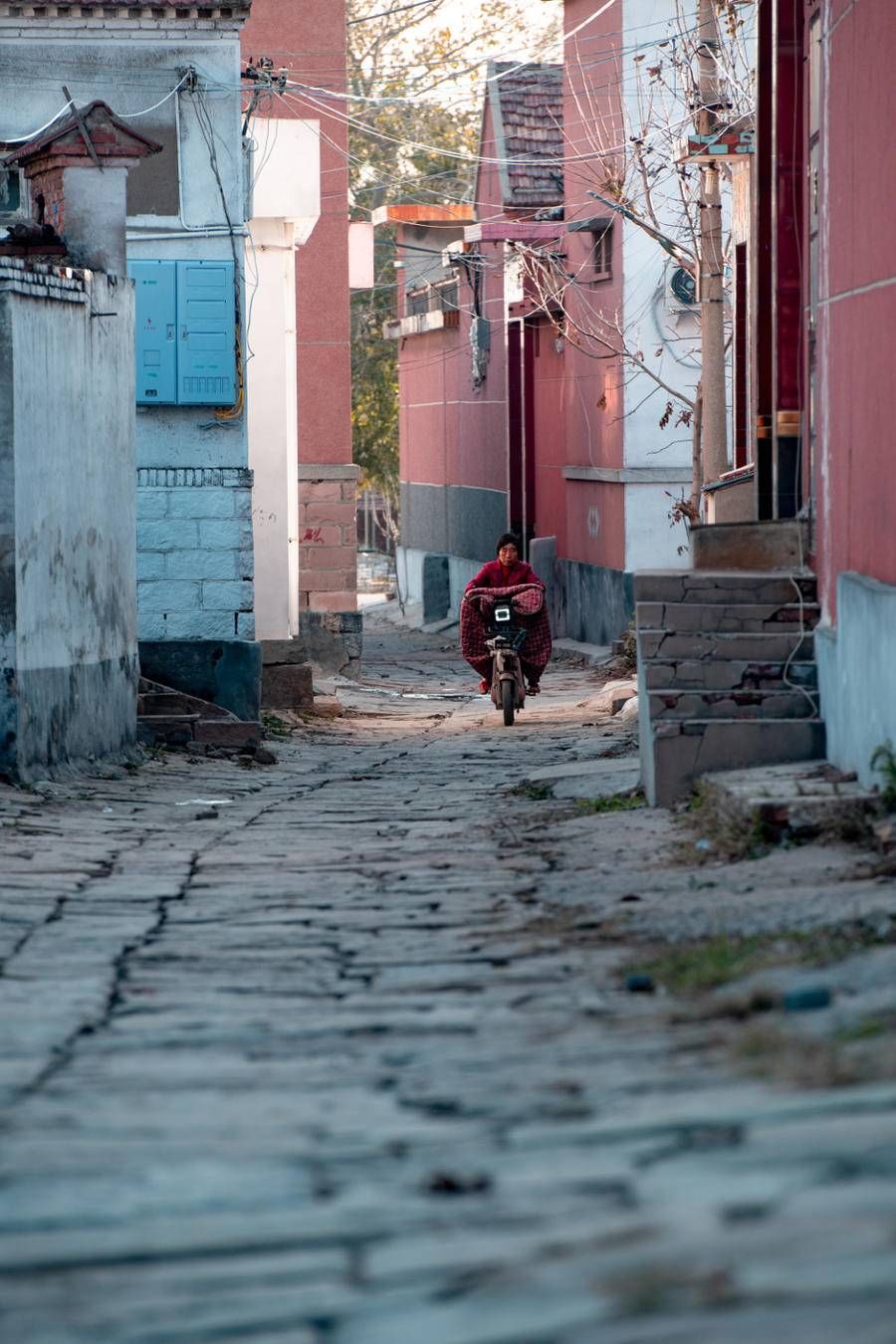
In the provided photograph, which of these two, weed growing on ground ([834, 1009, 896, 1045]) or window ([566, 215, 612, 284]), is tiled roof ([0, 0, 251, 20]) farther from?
weed growing on ground ([834, 1009, 896, 1045])

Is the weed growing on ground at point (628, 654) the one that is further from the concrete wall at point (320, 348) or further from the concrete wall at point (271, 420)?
the concrete wall at point (271, 420)

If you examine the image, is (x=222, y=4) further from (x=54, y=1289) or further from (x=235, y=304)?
(x=54, y=1289)

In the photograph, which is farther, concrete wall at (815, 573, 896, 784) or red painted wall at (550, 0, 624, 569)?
red painted wall at (550, 0, 624, 569)

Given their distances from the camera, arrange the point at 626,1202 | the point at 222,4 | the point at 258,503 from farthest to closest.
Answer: the point at 258,503, the point at 222,4, the point at 626,1202

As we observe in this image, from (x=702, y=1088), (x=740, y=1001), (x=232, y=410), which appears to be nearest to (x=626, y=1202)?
(x=702, y=1088)

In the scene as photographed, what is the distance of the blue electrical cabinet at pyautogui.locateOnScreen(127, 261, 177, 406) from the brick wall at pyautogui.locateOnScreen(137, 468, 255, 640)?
674 millimetres

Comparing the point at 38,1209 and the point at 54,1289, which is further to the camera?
the point at 38,1209

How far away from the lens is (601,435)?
962 inches

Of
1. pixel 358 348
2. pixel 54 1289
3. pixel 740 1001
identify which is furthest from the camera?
pixel 358 348

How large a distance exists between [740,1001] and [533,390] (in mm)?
24632

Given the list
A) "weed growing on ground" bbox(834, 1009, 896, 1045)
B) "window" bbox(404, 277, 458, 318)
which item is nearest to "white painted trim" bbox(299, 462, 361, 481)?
"window" bbox(404, 277, 458, 318)

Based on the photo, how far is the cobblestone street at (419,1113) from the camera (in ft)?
10.5

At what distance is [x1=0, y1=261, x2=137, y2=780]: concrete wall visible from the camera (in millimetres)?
10945

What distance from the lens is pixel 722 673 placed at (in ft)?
31.3
